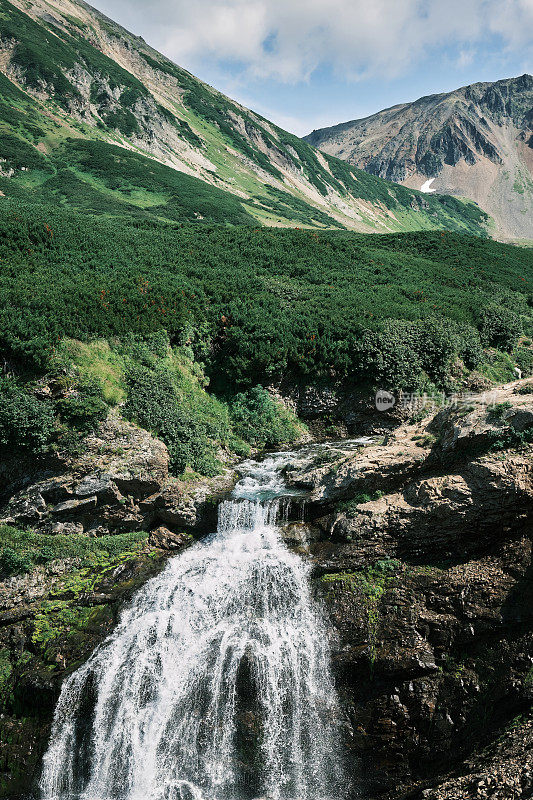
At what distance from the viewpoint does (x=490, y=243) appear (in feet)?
151

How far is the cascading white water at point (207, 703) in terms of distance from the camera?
351 inches

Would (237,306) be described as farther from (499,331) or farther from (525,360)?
(525,360)

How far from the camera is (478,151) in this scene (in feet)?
577

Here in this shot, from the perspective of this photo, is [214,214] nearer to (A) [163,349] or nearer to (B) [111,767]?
(A) [163,349]

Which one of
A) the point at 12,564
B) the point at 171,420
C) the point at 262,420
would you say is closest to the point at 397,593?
the point at 171,420

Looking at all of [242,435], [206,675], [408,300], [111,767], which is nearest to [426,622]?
[206,675]

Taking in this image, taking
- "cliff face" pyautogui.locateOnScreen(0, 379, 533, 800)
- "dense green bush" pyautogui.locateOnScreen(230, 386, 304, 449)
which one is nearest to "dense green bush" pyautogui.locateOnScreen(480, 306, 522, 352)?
"dense green bush" pyautogui.locateOnScreen(230, 386, 304, 449)

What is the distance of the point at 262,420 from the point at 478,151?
201177mm

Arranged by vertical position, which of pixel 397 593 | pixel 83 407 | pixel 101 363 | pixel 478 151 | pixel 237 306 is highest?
pixel 478 151

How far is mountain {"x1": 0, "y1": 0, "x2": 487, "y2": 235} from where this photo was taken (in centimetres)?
5962

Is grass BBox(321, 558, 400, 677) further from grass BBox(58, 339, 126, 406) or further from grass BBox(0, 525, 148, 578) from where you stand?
grass BBox(58, 339, 126, 406)

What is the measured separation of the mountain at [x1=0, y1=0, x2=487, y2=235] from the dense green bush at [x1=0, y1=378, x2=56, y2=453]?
40.4 meters

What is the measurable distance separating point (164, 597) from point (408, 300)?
21649mm

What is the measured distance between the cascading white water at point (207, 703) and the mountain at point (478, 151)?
166142mm
